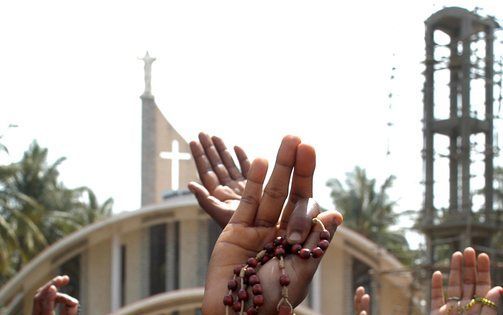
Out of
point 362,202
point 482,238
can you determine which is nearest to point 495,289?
point 482,238

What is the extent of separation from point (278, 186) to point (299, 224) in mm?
183

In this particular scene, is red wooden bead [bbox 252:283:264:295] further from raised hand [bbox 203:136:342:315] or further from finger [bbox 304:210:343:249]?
finger [bbox 304:210:343:249]

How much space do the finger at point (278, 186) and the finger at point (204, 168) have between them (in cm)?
195

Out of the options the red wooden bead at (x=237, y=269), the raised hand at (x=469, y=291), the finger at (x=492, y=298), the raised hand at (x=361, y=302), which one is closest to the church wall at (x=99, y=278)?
the raised hand at (x=361, y=302)

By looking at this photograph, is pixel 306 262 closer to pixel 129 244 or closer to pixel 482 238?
pixel 482 238

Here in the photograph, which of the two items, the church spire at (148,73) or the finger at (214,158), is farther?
the church spire at (148,73)

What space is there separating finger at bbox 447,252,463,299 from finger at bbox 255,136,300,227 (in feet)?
7.06

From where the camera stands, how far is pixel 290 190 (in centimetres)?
478

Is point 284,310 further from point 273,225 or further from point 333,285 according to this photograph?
point 333,285

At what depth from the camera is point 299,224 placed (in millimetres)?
4688

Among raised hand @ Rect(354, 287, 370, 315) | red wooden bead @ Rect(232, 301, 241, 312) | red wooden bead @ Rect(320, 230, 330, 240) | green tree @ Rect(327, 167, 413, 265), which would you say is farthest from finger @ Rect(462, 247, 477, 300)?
green tree @ Rect(327, 167, 413, 265)

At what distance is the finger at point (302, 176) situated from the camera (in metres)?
4.64

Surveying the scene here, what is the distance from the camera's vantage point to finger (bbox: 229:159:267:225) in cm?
482

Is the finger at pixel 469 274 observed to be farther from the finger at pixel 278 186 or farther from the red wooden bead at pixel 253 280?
the red wooden bead at pixel 253 280
